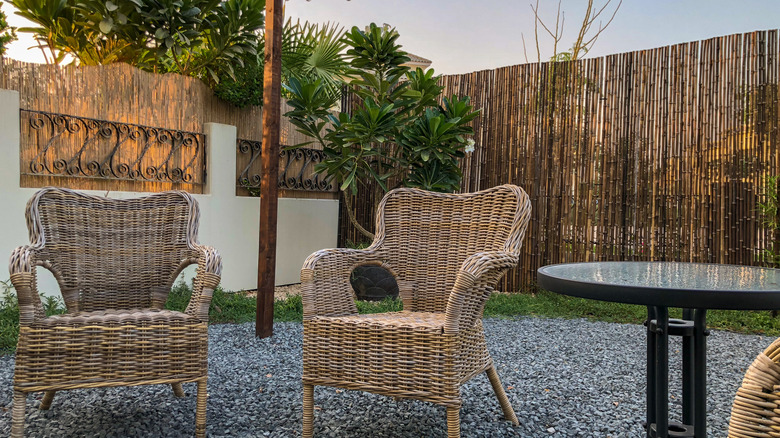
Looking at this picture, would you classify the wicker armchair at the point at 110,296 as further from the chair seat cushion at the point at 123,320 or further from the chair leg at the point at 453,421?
the chair leg at the point at 453,421

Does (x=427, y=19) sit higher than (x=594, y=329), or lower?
higher

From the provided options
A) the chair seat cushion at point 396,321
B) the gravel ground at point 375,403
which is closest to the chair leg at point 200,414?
the gravel ground at point 375,403

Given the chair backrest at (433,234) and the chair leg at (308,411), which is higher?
the chair backrest at (433,234)

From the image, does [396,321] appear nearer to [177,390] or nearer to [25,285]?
[177,390]

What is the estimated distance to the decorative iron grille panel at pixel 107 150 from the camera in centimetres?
378

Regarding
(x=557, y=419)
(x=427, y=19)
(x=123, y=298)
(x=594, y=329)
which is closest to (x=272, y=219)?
(x=123, y=298)

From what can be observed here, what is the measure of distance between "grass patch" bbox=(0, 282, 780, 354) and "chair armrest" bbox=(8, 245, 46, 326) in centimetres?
185

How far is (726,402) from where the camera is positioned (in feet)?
7.70

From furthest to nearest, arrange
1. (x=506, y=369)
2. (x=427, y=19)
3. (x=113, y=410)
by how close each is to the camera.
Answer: (x=427, y=19) < (x=506, y=369) < (x=113, y=410)

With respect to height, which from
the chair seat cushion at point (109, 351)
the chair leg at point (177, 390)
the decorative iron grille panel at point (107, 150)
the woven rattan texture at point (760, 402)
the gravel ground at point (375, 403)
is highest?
the decorative iron grille panel at point (107, 150)

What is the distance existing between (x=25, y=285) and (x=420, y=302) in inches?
54.2

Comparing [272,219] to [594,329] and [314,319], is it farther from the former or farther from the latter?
[594,329]

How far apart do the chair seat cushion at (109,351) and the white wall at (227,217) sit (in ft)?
7.49

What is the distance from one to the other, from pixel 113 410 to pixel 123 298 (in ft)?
1.44
